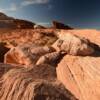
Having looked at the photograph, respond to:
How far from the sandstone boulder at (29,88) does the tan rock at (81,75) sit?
1.28ft

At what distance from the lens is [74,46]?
13.0 m

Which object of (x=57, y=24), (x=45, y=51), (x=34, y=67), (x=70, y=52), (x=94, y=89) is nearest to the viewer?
(x=94, y=89)

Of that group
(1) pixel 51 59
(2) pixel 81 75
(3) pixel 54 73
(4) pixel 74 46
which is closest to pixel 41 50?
(1) pixel 51 59

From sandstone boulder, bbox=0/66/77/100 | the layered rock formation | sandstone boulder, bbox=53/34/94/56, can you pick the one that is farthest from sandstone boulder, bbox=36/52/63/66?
sandstone boulder, bbox=0/66/77/100

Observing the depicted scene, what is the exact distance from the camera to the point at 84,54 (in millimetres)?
12898

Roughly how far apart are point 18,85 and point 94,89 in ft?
9.36

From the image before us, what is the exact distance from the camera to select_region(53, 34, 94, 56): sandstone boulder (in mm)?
12852

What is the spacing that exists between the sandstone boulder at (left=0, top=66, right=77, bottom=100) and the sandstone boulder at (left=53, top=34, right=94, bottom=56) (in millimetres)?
2342

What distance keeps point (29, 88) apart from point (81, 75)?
2.21 metres

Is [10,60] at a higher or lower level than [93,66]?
lower

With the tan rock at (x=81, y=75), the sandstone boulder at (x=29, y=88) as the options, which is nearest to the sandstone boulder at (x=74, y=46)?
the tan rock at (x=81, y=75)

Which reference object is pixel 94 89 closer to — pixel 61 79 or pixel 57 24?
pixel 61 79

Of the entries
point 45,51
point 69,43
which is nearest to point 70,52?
point 69,43

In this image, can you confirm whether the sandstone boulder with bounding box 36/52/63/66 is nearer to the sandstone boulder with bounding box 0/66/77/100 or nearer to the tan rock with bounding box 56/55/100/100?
the tan rock with bounding box 56/55/100/100
